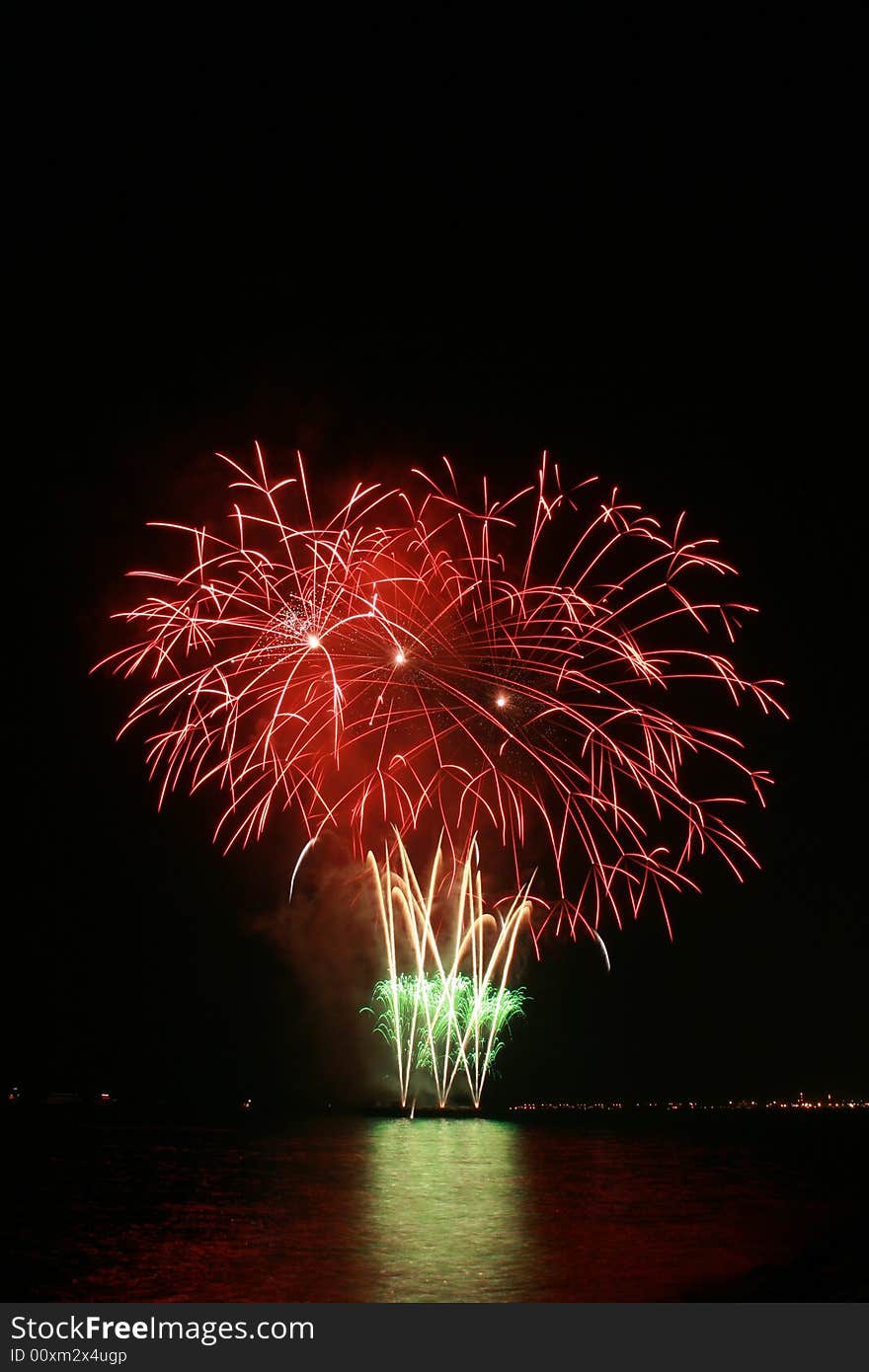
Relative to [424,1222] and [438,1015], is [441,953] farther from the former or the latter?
[424,1222]

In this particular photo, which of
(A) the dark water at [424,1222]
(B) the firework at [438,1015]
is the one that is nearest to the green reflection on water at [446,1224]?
(A) the dark water at [424,1222]

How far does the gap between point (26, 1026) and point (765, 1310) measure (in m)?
60.3

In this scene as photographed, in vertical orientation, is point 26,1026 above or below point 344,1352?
above

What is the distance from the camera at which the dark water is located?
12609 millimetres

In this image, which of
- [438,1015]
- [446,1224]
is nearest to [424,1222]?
[446,1224]

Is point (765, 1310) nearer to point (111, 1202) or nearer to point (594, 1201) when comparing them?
point (594, 1201)

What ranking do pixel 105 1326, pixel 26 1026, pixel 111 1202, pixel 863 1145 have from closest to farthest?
pixel 105 1326
pixel 111 1202
pixel 863 1145
pixel 26 1026

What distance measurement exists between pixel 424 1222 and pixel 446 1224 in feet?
1.22

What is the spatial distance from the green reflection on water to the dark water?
0.05 metres

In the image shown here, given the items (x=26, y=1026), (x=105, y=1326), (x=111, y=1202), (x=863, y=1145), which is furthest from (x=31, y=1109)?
(x=105, y=1326)

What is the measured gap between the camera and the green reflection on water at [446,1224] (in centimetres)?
1277

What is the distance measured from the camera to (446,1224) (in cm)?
1714

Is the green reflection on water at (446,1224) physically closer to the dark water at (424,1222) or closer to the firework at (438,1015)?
the dark water at (424,1222)

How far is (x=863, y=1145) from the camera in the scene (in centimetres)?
4634
